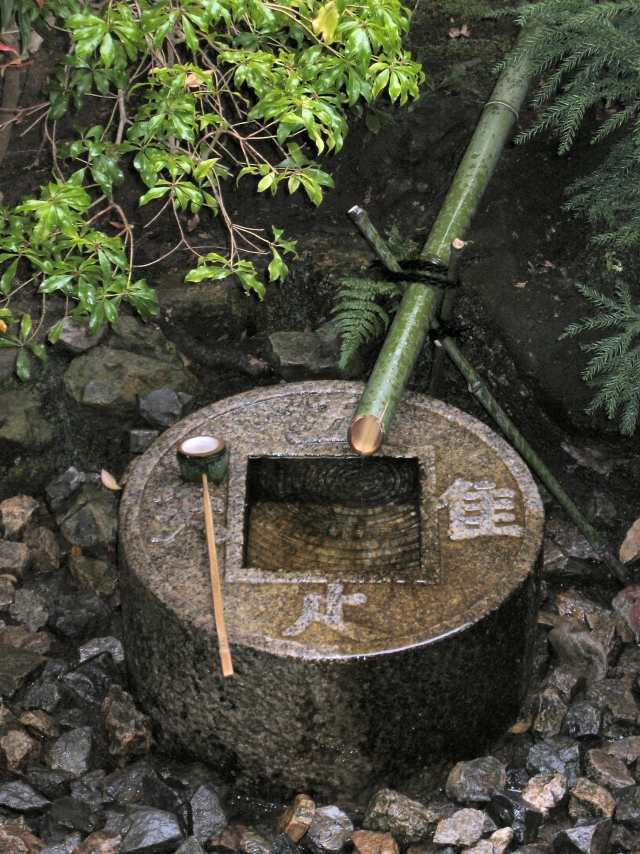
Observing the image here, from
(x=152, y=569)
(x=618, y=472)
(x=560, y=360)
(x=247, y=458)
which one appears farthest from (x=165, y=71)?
(x=618, y=472)

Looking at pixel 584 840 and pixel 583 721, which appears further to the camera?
pixel 583 721

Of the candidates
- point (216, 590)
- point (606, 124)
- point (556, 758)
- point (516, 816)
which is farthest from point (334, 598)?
point (606, 124)

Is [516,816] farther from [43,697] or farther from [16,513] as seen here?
[16,513]

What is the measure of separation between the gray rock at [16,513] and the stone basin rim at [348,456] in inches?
38.4

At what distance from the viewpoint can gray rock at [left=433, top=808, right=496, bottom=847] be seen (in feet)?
10.6

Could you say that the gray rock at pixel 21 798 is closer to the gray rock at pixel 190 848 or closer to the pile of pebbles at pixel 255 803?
the pile of pebbles at pixel 255 803

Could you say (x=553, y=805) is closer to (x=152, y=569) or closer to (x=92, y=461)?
(x=152, y=569)

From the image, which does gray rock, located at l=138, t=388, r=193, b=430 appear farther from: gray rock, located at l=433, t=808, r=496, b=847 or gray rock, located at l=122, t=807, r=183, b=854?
gray rock, located at l=433, t=808, r=496, b=847

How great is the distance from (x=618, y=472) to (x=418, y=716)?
195 centimetres

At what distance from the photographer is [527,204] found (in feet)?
17.5

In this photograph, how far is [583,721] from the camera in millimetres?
3697

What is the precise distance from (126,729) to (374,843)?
3.15 ft

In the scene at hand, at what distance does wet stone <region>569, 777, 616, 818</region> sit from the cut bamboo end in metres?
1.39

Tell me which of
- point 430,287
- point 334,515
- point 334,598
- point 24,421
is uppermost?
point 430,287
